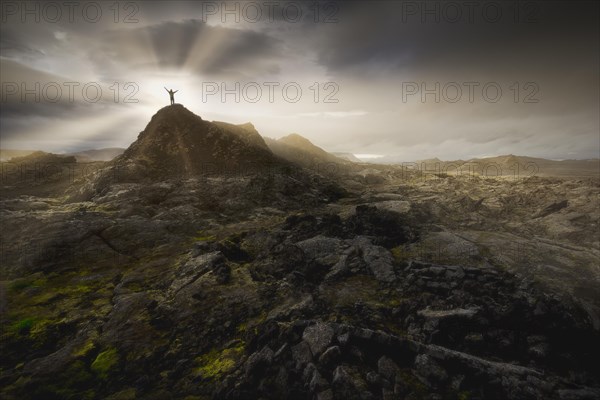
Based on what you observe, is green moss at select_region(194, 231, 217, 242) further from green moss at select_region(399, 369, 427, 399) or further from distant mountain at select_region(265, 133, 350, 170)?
distant mountain at select_region(265, 133, 350, 170)

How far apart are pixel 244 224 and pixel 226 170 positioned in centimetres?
2036

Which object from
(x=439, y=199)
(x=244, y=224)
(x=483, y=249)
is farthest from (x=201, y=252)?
(x=439, y=199)

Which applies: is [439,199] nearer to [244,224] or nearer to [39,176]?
[244,224]

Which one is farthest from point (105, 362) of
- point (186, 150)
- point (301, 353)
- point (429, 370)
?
point (186, 150)

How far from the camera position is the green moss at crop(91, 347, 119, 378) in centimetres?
1620

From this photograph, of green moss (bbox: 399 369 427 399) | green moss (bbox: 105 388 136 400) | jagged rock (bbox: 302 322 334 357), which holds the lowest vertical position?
green moss (bbox: 105 388 136 400)

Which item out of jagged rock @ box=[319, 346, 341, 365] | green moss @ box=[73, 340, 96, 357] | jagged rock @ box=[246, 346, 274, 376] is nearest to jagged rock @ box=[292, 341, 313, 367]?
Answer: jagged rock @ box=[319, 346, 341, 365]

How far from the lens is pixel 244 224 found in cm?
4050

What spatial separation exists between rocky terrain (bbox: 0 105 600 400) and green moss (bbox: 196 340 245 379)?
0.10 meters

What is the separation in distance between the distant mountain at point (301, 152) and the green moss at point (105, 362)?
8422cm

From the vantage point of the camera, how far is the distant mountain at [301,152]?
106 metres

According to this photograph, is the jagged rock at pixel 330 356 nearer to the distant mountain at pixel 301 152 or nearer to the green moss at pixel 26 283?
the green moss at pixel 26 283

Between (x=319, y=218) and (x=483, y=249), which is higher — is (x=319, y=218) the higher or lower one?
the higher one

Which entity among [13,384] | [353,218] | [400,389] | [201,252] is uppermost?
[353,218]
